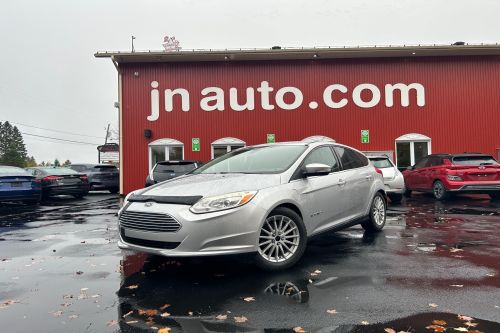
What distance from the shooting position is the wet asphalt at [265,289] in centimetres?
321

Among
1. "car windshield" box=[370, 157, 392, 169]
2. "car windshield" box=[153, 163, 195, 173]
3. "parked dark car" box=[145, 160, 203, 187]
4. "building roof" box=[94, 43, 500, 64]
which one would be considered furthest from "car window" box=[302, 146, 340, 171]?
"building roof" box=[94, 43, 500, 64]

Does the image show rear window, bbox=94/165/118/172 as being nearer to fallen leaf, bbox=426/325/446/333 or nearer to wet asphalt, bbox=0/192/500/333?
wet asphalt, bbox=0/192/500/333

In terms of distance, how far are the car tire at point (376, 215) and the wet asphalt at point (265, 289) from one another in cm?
29

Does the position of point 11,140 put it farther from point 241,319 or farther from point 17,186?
point 241,319

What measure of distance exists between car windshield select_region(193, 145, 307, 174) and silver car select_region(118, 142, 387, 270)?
1cm

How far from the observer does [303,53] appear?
17109 mm

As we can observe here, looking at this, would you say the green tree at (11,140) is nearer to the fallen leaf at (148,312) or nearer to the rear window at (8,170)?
the rear window at (8,170)

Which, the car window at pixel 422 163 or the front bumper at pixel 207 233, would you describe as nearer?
the front bumper at pixel 207 233

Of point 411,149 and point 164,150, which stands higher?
point 164,150

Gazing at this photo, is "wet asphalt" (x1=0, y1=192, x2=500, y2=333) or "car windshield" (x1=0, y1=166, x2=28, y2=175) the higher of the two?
"car windshield" (x1=0, y1=166, x2=28, y2=175)

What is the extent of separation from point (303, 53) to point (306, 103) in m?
2.17

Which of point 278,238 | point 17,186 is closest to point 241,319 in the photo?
point 278,238

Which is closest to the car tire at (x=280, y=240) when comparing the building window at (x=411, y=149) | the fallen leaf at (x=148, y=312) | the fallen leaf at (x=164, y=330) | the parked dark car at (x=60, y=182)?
the fallen leaf at (x=148, y=312)

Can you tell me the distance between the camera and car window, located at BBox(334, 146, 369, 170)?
620 centimetres
